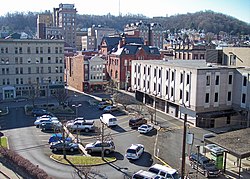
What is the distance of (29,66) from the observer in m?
51.4

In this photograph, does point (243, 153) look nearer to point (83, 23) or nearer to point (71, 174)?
point (71, 174)

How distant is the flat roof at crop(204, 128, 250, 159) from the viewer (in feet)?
69.7

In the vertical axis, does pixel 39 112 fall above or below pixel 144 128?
above

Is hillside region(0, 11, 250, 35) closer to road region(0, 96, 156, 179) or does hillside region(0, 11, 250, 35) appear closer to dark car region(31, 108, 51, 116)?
dark car region(31, 108, 51, 116)

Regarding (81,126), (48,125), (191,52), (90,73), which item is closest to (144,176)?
(81,126)

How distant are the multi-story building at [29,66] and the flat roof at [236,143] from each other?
3212 centimetres

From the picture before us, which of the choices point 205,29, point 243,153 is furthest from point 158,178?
point 205,29

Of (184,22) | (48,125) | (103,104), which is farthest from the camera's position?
(184,22)

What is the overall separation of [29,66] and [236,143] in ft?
124

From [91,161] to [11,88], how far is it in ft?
100

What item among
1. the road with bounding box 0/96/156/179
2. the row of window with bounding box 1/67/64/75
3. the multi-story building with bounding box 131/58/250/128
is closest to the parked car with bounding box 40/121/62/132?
the road with bounding box 0/96/156/179

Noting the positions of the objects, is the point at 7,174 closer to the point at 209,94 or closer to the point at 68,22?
the point at 209,94

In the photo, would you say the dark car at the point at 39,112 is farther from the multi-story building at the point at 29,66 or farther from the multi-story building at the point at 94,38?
the multi-story building at the point at 94,38

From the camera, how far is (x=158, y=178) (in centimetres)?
2061
